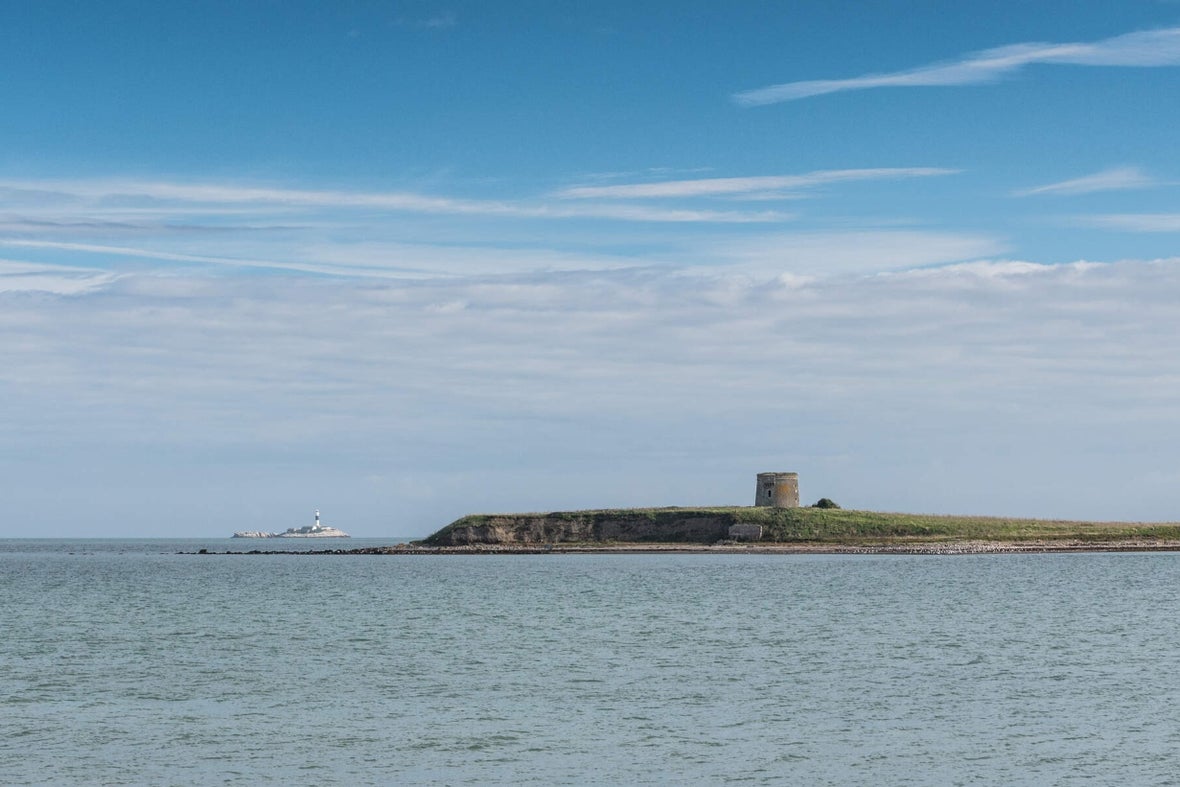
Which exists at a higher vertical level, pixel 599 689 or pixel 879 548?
pixel 879 548

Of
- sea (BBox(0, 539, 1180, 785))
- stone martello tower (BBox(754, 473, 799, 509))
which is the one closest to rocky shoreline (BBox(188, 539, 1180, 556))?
stone martello tower (BBox(754, 473, 799, 509))

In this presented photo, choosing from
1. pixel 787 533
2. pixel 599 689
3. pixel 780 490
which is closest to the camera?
pixel 599 689

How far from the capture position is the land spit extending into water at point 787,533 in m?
147

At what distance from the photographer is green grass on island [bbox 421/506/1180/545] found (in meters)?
154

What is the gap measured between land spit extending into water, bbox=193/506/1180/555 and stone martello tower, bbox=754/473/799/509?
2.36 meters

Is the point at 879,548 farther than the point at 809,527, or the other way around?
the point at 809,527

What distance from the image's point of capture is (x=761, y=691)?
124 feet

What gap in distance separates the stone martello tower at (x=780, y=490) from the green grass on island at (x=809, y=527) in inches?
97.5

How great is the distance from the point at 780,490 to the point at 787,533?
11.0 meters

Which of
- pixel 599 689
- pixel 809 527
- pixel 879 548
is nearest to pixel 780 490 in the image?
pixel 809 527

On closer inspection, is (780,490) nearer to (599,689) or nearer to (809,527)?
(809,527)

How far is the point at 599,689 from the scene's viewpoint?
38.6 metres

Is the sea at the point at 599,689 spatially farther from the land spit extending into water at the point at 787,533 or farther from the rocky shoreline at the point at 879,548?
the land spit extending into water at the point at 787,533

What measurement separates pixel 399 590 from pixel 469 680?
1893 inches
